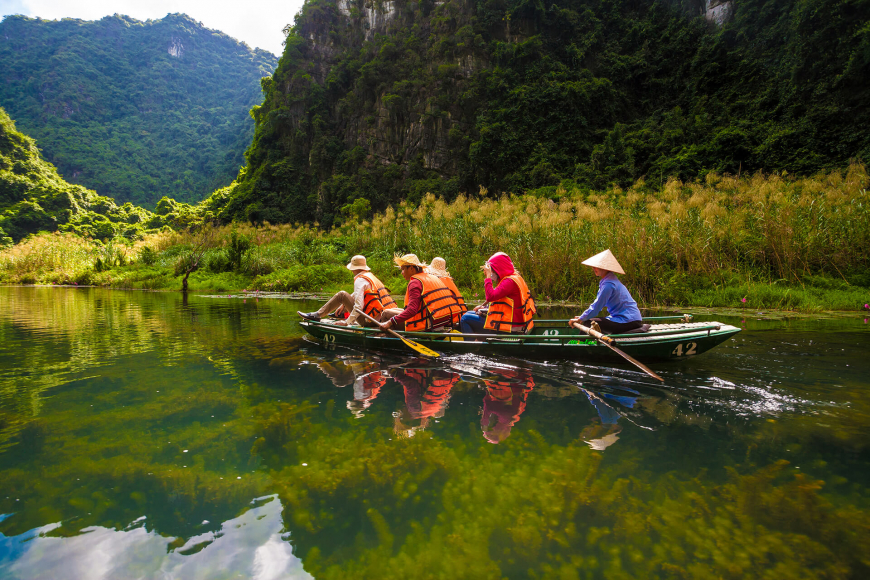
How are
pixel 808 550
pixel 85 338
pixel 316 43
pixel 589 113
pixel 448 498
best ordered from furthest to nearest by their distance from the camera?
pixel 316 43
pixel 589 113
pixel 85 338
pixel 448 498
pixel 808 550

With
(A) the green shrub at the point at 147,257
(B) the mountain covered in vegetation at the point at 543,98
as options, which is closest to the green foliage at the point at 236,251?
(A) the green shrub at the point at 147,257

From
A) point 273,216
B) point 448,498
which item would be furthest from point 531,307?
point 273,216

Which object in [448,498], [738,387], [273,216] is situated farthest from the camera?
[273,216]

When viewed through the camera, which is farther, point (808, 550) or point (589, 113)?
point (589, 113)

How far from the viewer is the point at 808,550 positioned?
1.91 metres

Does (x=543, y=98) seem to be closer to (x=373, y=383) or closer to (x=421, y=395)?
A: (x=373, y=383)

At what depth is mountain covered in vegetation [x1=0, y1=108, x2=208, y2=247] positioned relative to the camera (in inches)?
1464

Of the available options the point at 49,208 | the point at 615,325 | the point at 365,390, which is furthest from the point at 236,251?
the point at 49,208

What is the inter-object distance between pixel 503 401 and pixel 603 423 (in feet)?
2.96

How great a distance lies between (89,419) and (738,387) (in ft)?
18.9

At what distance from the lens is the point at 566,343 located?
498 centimetres

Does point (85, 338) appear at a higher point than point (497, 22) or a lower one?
lower

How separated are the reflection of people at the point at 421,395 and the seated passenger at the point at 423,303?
0.92 meters

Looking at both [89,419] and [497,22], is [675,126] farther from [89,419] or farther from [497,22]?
[89,419]
